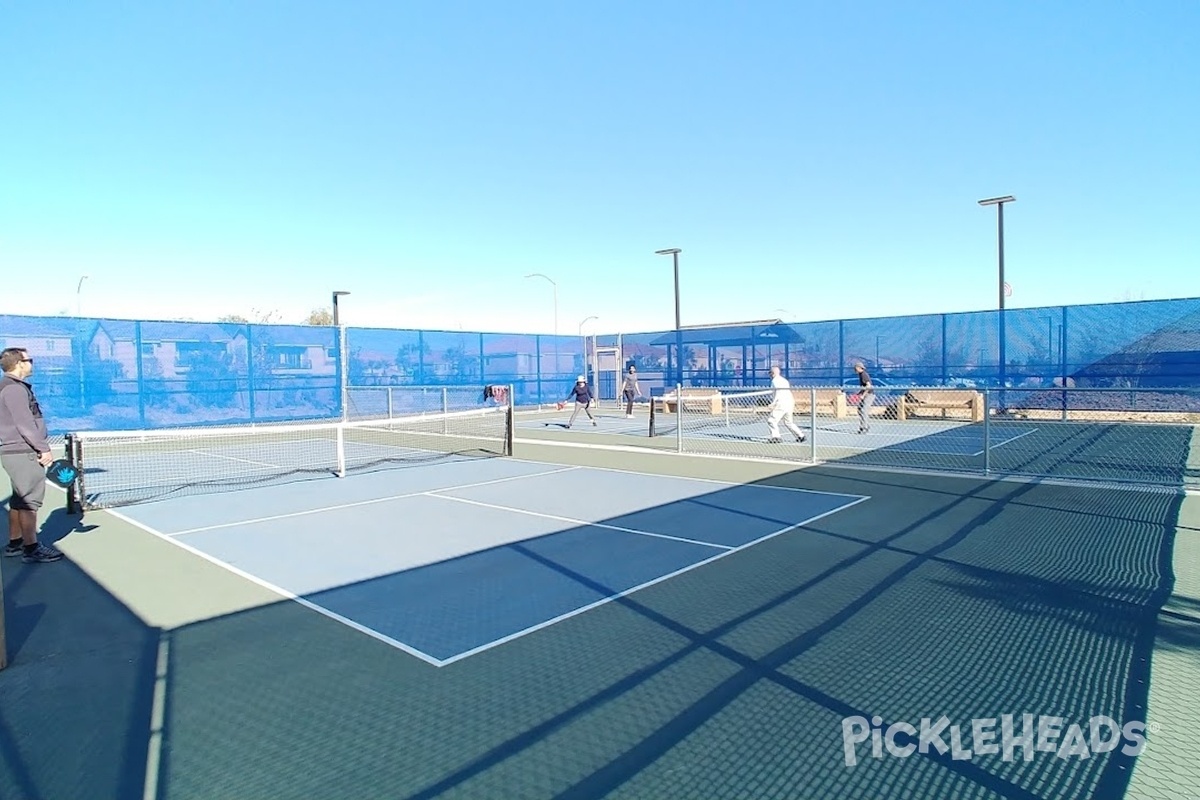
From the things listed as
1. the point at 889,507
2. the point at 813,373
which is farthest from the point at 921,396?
the point at 889,507

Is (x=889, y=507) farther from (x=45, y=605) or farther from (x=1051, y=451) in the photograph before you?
(x=45, y=605)

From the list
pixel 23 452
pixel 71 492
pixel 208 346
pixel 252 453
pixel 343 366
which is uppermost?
pixel 208 346

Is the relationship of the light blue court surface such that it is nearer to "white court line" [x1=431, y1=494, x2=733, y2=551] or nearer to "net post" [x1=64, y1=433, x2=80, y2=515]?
"white court line" [x1=431, y1=494, x2=733, y2=551]

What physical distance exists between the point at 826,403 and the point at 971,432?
6306mm

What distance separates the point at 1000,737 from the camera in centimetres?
350

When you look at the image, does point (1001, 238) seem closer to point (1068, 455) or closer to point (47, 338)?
point (1068, 455)

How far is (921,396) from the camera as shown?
71.3 ft

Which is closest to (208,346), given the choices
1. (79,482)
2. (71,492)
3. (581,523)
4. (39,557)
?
(79,482)

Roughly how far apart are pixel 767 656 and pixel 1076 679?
1.69m

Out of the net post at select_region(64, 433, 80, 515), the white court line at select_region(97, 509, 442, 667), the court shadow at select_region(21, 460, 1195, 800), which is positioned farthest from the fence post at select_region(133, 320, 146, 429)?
the court shadow at select_region(21, 460, 1195, 800)

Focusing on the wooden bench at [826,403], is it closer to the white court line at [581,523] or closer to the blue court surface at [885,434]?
the blue court surface at [885,434]

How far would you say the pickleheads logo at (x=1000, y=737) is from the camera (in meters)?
3.37

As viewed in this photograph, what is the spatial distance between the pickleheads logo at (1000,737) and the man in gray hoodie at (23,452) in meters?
7.12

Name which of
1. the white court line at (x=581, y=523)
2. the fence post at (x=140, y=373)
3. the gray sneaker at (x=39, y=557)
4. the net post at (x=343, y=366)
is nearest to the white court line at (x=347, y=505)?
the white court line at (x=581, y=523)
